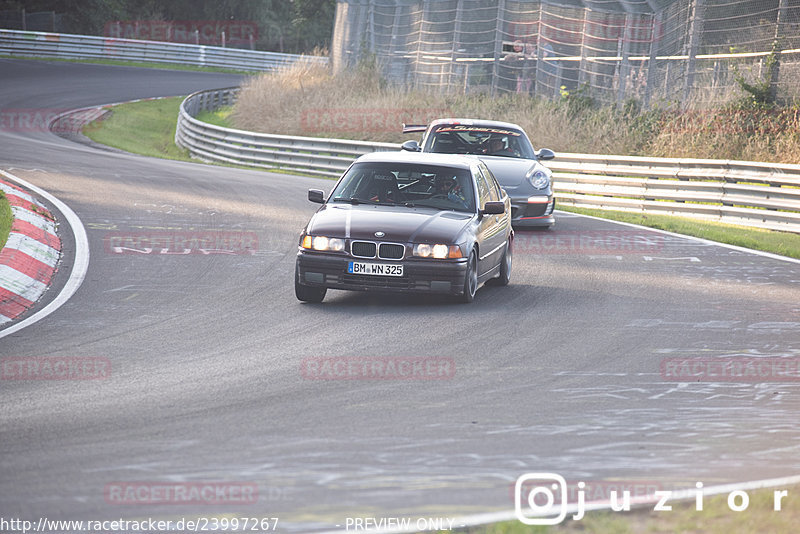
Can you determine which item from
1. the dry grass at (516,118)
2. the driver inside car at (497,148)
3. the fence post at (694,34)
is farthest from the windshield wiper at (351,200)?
the fence post at (694,34)

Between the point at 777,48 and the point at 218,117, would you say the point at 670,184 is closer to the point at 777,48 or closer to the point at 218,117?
the point at 777,48

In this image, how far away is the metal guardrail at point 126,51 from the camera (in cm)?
5225

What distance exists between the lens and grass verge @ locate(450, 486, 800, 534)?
448cm

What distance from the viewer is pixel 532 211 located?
1656 cm

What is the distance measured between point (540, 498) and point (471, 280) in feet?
18.9

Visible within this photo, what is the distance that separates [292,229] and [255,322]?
6.66 m

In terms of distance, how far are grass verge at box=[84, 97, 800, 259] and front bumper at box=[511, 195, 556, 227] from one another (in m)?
2.34

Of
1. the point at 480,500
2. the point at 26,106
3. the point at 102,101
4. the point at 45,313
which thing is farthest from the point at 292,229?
the point at 102,101

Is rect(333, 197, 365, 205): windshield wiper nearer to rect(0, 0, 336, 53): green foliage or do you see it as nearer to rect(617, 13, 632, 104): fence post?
rect(617, 13, 632, 104): fence post

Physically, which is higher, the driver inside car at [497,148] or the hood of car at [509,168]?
the driver inside car at [497,148]

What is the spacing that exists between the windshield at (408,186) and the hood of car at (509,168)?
4.80m

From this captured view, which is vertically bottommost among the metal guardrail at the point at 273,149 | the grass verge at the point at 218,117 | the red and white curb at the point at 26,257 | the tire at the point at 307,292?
the grass verge at the point at 218,117

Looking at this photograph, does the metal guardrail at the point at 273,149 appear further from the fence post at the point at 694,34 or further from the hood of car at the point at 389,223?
the hood of car at the point at 389,223
